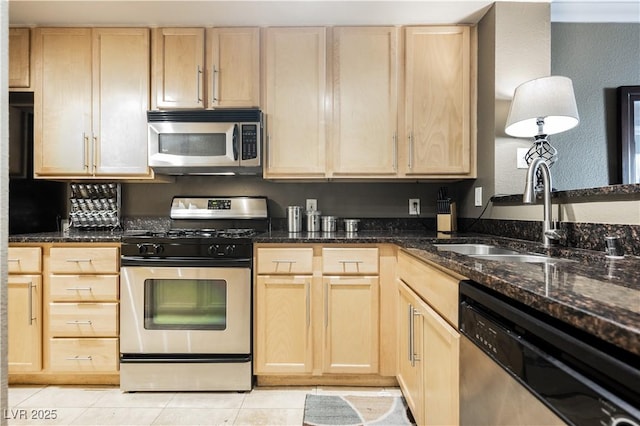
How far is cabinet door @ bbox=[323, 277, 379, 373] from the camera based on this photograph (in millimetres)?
2008

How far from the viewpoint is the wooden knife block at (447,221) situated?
236 cm

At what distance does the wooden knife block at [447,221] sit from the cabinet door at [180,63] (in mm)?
1809

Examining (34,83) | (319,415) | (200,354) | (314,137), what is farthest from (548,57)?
(34,83)

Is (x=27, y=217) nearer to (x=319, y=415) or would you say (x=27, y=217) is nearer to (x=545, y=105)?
(x=319, y=415)

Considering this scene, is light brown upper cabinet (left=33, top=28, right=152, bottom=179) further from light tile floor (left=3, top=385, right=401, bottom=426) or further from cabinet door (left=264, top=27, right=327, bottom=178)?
light tile floor (left=3, top=385, right=401, bottom=426)

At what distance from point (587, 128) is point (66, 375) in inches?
140

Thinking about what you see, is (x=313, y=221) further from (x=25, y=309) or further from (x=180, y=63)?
(x=25, y=309)

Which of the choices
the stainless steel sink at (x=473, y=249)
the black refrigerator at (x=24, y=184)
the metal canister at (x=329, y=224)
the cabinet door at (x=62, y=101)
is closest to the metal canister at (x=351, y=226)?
the metal canister at (x=329, y=224)

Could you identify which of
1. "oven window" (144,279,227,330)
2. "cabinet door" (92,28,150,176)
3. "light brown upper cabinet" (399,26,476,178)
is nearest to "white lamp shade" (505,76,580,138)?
"light brown upper cabinet" (399,26,476,178)

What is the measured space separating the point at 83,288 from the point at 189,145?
105 centimetres

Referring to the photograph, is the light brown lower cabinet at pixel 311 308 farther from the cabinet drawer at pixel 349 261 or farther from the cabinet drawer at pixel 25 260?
the cabinet drawer at pixel 25 260

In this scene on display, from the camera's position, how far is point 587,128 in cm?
216

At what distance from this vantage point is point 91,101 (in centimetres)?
229

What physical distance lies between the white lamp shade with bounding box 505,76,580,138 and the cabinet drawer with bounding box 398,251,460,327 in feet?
2.88
